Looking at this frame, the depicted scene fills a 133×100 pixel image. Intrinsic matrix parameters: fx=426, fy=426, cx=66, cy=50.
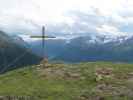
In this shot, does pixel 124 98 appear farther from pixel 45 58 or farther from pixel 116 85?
pixel 45 58

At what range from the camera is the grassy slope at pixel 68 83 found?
1443 inches

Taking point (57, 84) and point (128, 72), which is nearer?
point (57, 84)

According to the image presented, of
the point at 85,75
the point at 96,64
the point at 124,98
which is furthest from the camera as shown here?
the point at 96,64

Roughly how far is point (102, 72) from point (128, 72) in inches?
105

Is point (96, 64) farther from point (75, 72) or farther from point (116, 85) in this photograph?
point (116, 85)

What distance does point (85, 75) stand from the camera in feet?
141

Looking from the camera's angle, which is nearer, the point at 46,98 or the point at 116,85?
the point at 46,98

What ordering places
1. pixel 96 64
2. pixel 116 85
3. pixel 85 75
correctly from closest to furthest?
pixel 116 85
pixel 85 75
pixel 96 64

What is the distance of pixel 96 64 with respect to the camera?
4788 centimetres

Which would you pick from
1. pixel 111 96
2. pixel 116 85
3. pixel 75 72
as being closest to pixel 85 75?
pixel 75 72

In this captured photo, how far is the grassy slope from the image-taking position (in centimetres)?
3666

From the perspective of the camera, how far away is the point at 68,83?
1609 inches

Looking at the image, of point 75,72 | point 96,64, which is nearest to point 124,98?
point 75,72

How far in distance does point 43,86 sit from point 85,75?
506 centimetres
